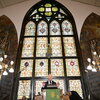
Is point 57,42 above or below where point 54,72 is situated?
above

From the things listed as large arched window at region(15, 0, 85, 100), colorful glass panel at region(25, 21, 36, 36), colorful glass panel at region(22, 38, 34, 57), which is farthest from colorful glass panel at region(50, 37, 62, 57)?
colorful glass panel at region(25, 21, 36, 36)

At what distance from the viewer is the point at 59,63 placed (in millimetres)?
6969

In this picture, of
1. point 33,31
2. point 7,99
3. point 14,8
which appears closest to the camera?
point 7,99

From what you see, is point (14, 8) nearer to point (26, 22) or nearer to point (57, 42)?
point (26, 22)

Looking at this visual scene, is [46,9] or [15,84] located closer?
[15,84]

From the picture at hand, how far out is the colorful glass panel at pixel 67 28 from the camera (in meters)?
8.26

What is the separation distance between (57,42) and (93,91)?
11.1 ft

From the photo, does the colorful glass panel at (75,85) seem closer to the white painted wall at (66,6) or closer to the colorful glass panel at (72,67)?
the colorful glass panel at (72,67)

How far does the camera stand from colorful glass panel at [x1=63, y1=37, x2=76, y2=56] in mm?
7366

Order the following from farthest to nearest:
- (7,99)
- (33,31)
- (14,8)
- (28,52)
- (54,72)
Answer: (14,8), (33,31), (28,52), (54,72), (7,99)

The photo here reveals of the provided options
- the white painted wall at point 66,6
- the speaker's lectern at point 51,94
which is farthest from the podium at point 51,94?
the white painted wall at point 66,6

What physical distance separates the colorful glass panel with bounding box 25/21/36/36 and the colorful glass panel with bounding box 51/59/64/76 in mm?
2400

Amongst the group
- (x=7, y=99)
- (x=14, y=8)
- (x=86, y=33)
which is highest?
(x=14, y=8)

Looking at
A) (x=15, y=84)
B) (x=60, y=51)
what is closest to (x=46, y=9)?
(x=60, y=51)
